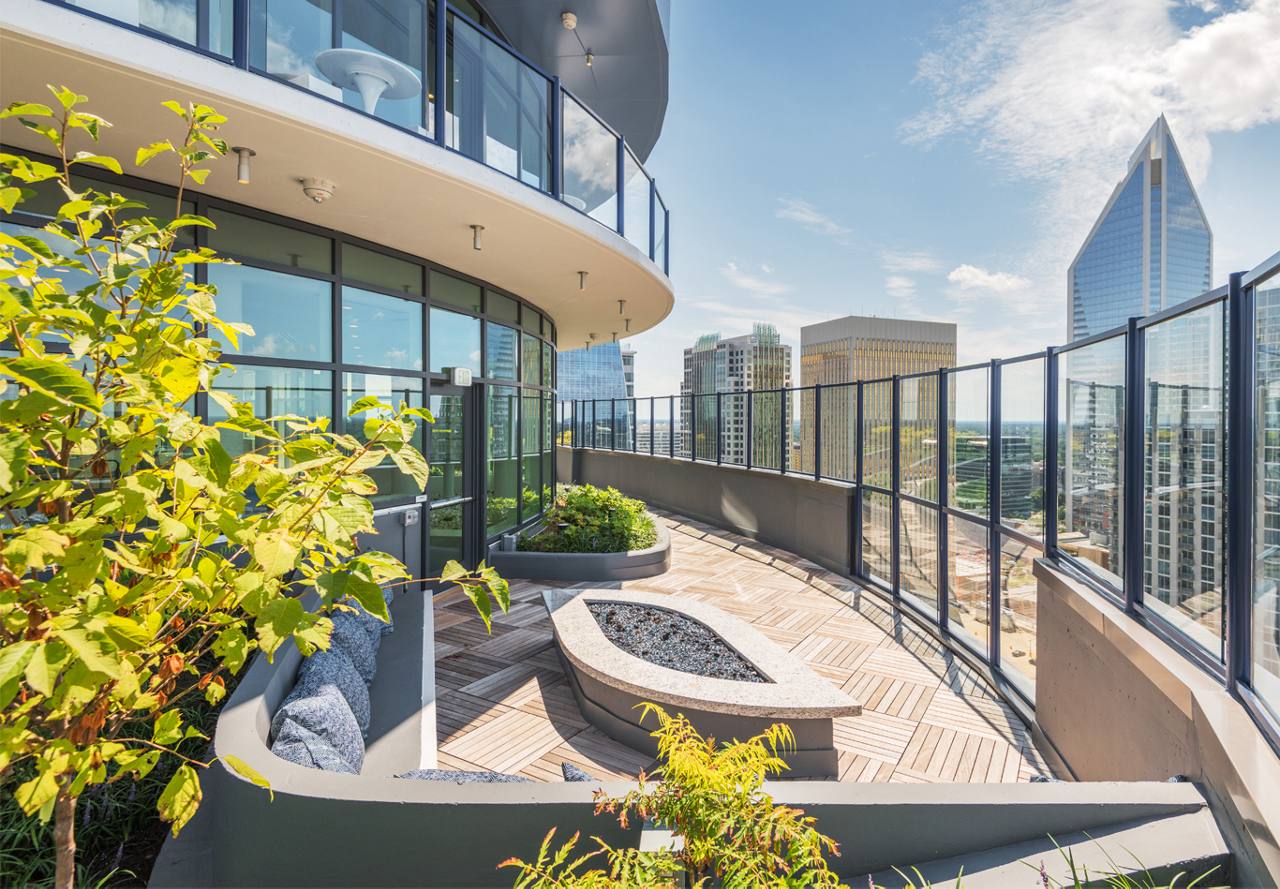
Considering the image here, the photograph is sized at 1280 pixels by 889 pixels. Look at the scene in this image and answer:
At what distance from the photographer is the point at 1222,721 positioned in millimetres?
2047

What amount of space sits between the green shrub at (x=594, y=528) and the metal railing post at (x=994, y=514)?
440 cm

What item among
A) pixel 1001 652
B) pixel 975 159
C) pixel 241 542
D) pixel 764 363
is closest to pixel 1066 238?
pixel 975 159

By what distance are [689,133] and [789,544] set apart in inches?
315

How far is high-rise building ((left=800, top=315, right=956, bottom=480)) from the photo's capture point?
26.1ft

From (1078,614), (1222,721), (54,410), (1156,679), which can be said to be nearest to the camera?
(54,410)

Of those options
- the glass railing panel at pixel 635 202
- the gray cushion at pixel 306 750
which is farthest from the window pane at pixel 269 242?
the gray cushion at pixel 306 750

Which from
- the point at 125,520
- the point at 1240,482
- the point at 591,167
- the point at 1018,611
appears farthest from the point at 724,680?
the point at 591,167

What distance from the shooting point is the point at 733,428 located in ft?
37.5

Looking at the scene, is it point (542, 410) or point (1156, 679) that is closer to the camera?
point (1156, 679)

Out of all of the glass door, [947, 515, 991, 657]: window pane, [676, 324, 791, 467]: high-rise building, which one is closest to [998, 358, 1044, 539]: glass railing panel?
[947, 515, 991, 657]: window pane

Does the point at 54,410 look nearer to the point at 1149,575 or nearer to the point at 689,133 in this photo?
the point at 1149,575

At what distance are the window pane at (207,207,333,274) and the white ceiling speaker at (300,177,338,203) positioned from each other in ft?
2.86

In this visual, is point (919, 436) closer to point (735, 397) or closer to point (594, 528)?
point (594, 528)

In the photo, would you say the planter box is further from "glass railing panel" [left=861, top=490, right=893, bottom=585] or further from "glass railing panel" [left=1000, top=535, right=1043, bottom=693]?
"glass railing panel" [left=1000, top=535, right=1043, bottom=693]
